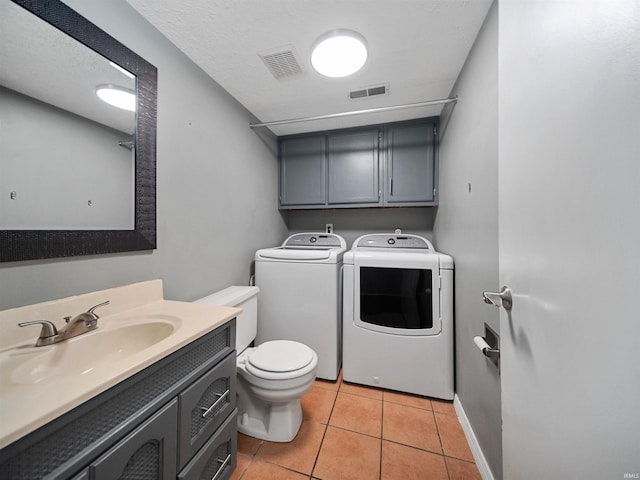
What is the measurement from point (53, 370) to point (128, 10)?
1.59m

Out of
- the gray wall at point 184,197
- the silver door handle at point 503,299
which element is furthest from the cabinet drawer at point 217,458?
the silver door handle at point 503,299

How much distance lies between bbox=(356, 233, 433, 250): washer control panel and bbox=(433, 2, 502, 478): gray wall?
1.24 feet

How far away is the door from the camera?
0.30 m

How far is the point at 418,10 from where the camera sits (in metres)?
1.11

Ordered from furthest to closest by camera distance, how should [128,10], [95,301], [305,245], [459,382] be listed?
1. [305,245]
2. [459,382]
3. [128,10]
4. [95,301]

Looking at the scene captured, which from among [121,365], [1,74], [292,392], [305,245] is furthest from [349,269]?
[1,74]

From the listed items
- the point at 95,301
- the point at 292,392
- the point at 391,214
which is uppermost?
the point at 391,214

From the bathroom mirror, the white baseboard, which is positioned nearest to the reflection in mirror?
the bathroom mirror

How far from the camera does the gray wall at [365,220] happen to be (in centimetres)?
250

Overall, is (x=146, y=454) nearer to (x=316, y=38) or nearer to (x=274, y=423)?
(x=274, y=423)

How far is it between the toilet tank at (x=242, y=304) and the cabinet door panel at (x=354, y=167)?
1314 millimetres

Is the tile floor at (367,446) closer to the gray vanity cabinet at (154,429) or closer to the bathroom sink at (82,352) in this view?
the gray vanity cabinet at (154,429)

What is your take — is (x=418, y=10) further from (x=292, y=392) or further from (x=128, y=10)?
(x=292, y=392)

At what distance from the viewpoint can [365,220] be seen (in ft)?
8.59
